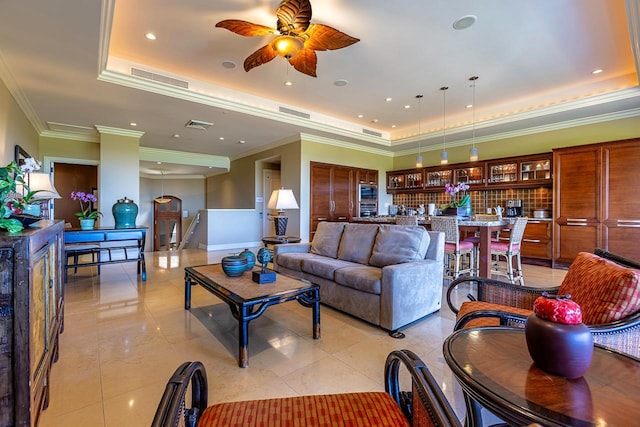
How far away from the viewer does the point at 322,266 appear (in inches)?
127

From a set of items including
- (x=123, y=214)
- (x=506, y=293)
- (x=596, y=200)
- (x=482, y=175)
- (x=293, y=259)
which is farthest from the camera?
(x=482, y=175)

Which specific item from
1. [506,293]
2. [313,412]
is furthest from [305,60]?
[313,412]

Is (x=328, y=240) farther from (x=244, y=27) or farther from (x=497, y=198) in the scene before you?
(x=497, y=198)

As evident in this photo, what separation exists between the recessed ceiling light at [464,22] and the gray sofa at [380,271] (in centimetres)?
213

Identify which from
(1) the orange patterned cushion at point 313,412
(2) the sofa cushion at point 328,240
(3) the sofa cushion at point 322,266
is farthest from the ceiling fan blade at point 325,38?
(1) the orange patterned cushion at point 313,412

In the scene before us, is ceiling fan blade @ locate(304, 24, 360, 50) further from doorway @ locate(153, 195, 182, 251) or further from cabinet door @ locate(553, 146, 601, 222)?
doorway @ locate(153, 195, 182, 251)

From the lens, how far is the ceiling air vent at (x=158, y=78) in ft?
12.4

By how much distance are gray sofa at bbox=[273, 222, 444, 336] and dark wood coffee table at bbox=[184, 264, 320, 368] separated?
547mm

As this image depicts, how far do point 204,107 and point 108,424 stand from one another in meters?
4.22

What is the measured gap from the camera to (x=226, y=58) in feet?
12.4

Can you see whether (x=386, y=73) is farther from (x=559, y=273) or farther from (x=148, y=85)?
(x=559, y=273)

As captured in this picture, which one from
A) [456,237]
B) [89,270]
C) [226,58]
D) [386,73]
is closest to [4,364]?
[226,58]

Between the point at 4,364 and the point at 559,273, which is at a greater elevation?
the point at 4,364

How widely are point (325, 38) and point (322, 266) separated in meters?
2.30
